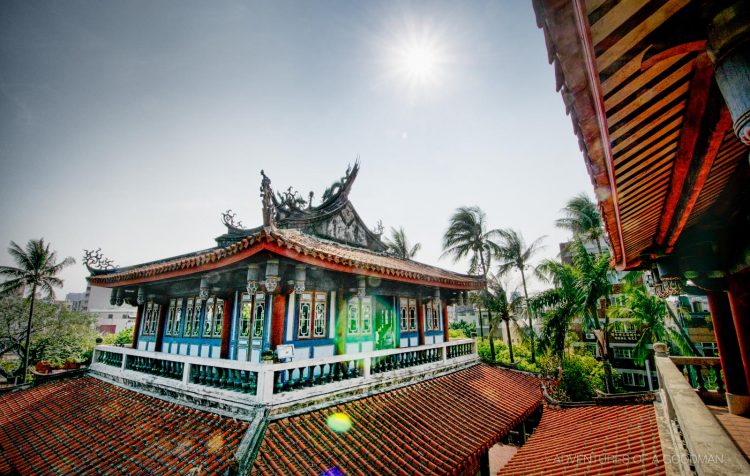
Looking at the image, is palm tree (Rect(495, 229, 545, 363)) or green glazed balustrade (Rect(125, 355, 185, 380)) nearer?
green glazed balustrade (Rect(125, 355, 185, 380))

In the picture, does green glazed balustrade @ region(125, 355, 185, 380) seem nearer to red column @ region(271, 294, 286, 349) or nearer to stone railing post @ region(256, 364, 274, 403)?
red column @ region(271, 294, 286, 349)

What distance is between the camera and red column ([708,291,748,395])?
5.92 meters

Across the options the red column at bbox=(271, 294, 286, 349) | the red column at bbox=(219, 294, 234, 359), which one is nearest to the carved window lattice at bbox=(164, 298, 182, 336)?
the red column at bbox=(219, 294, 234, 359)

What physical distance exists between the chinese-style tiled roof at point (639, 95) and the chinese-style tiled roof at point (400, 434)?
206 inches

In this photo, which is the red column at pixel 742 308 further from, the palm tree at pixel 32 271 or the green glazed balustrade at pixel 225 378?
the palm tree at pixel 32 271

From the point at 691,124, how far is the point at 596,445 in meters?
6.42

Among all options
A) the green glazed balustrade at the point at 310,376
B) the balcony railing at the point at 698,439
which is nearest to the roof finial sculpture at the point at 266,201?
the green glazed balustrade at the point at 310,376

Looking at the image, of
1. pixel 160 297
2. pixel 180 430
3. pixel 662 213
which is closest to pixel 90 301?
pixel 160 297

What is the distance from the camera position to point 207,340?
32.8ft

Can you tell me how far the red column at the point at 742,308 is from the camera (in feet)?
→ 17.5

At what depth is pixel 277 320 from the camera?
7.54 metres

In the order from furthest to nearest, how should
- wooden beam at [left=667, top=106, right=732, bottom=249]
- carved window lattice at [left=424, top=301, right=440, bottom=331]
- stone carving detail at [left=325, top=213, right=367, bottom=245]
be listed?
1. carved window lattice at [left=424, top=301, right=440, bottom=331]
2. stone carving detail at [left=325, top=213, right=367, bottom=245]
3. wooden beam at [left=667, top=106, right=732, bottom=249]

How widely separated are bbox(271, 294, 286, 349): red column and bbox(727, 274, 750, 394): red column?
334 inches

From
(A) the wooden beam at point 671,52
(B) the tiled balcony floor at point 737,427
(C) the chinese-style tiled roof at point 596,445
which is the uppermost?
(A) the wooden beam at point 671,52
